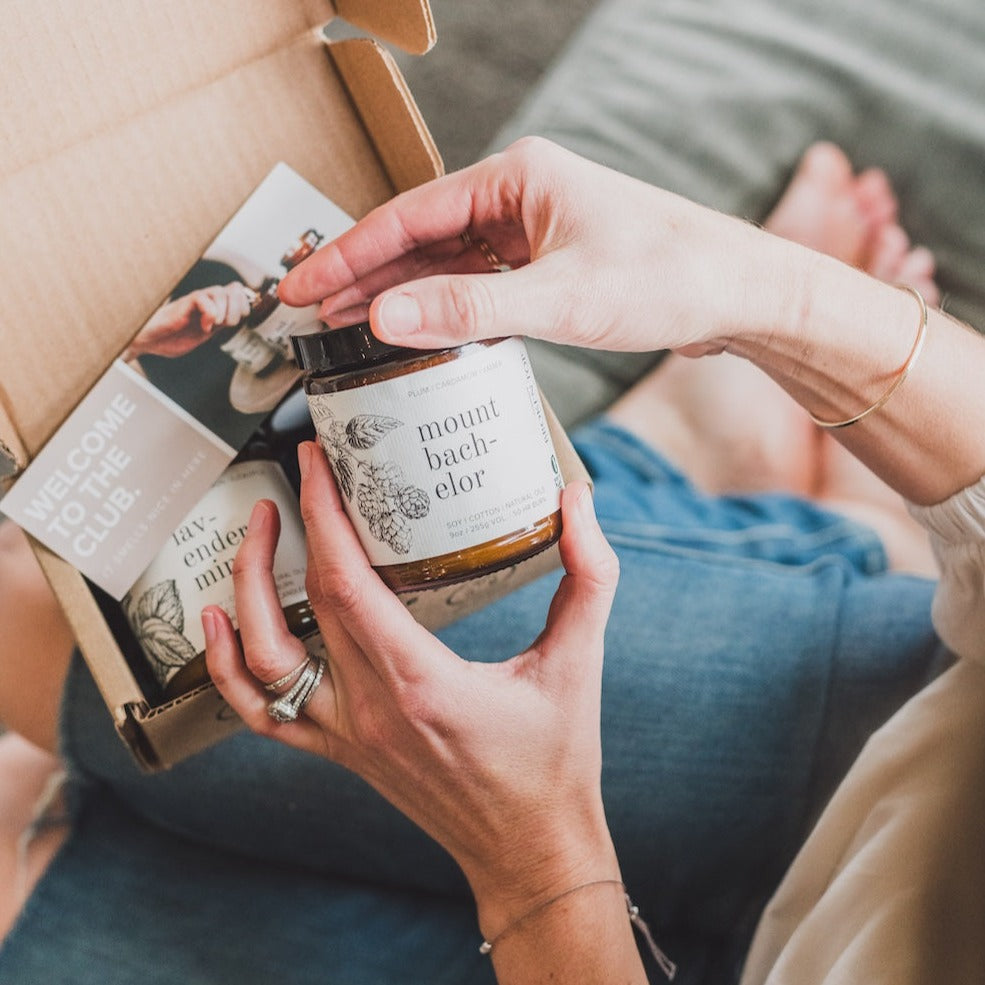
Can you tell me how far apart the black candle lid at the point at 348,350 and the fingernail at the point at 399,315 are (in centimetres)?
1

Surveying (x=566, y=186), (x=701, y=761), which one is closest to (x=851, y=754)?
(x=701, y=761)

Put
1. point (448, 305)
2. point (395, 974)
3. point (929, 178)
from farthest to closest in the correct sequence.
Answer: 1. point (929, 178)
2. point (395, 974)
3. point (448, 305)

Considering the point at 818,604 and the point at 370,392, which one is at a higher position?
the point at 370,392

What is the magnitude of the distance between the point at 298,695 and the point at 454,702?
110 mm

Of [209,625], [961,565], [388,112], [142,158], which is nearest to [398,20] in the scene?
[388,112]

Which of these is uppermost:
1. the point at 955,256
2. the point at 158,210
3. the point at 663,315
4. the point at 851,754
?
the point at 158,210

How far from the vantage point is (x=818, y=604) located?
2.65 feet

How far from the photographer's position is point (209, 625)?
594 millimetres

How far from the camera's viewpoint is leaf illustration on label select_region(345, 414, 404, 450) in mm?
487

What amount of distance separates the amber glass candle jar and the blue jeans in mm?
291

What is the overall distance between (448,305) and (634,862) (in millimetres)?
506

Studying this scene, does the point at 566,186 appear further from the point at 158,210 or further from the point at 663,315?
the point at 158,210

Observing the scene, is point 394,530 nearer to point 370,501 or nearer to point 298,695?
point 370,501

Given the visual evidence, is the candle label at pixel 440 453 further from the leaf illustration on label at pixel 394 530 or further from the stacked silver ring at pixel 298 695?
the stacked silver ring at pixel 298 695
